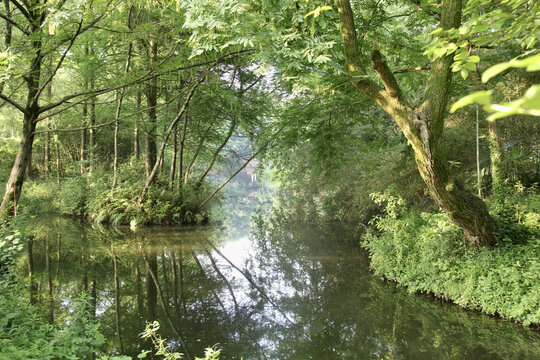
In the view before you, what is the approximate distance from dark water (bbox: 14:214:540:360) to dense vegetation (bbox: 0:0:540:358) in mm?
691

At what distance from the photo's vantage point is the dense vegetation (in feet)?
12.1

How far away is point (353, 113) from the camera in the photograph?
688cm

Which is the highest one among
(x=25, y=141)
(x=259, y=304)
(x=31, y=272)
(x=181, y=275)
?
(x=25, y=141)

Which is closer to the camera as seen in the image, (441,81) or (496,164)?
(441,81)

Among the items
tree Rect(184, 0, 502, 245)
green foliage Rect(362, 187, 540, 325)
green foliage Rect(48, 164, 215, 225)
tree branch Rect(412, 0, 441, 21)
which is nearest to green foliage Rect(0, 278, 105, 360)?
tree Rect(184, 0, 502, 245)

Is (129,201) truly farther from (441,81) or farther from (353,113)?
(441,81)

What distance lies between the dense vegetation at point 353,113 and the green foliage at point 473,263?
0.03 metres

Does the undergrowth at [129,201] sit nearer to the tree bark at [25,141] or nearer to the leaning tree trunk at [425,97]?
the tree bark at [25,141]

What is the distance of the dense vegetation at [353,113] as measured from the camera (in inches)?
145

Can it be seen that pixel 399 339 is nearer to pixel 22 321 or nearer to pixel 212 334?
pixel 212 334

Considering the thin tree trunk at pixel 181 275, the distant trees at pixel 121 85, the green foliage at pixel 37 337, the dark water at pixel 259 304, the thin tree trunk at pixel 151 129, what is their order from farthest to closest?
the thin tree trunk at pixel 151 129, the thin tree trunk at pixel 181 275, the distant trees at pixel 121 85, the dark water at pixel 259 304, the green foliage at pixel 37 337

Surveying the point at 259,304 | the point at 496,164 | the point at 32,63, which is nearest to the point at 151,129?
the point at 32,63

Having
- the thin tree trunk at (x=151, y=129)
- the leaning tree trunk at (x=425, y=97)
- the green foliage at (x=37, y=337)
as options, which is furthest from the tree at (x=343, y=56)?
the thin tree trunk at (x=151, y=129)

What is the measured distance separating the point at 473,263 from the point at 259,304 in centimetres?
360
